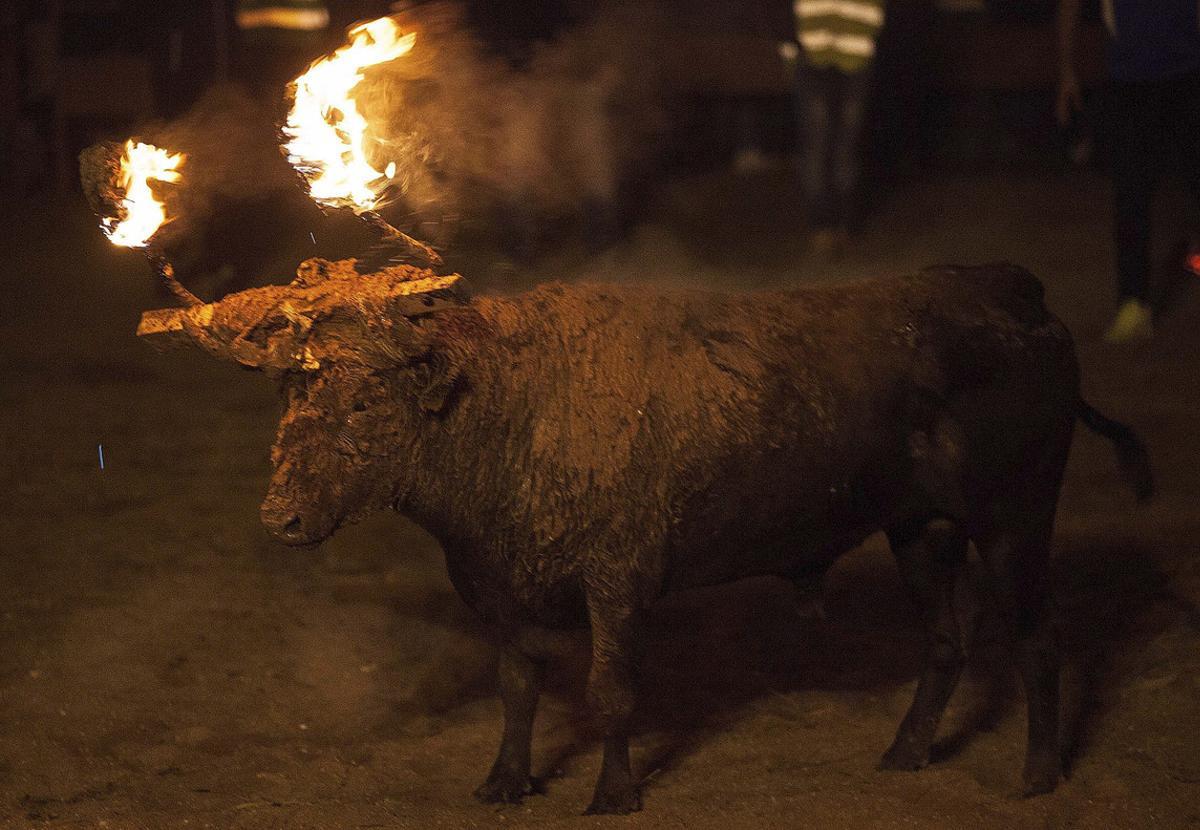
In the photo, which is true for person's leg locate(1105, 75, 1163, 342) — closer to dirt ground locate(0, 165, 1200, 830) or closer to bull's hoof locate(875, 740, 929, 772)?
dirt ground locate(0, 165, 1200, 830)

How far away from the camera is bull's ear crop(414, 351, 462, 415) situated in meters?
3.91

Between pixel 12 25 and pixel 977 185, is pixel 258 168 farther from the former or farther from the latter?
pixel 977 185

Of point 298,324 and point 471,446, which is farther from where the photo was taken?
point 471,446

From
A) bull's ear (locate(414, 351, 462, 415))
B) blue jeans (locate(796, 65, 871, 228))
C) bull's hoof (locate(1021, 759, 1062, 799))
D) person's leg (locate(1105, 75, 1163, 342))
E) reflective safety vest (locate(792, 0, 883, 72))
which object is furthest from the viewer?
blue jeans (locate(796, 65, 871, 228))

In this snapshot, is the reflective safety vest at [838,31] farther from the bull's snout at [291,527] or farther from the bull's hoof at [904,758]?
the bull's snout at [291,527]

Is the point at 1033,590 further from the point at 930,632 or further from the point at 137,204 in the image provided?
the point at 137,204

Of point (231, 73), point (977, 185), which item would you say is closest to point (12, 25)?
point (231, 73)

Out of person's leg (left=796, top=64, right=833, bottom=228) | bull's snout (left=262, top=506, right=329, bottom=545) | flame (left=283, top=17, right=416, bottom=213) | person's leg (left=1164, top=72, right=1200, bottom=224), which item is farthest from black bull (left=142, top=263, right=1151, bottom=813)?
person's leg (left=796, top=64, right=833, bottom=228)

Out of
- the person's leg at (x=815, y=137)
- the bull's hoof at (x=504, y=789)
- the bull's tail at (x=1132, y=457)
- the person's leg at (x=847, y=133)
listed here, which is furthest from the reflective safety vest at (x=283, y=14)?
the bull's hoof at (x=504, y=789)

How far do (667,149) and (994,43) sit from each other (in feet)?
11.2

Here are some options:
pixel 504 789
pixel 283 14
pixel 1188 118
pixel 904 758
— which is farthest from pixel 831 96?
pixel 283 14

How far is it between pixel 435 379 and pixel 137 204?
97 cm

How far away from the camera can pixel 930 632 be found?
193 inches

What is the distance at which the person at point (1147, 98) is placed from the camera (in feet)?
27.1
